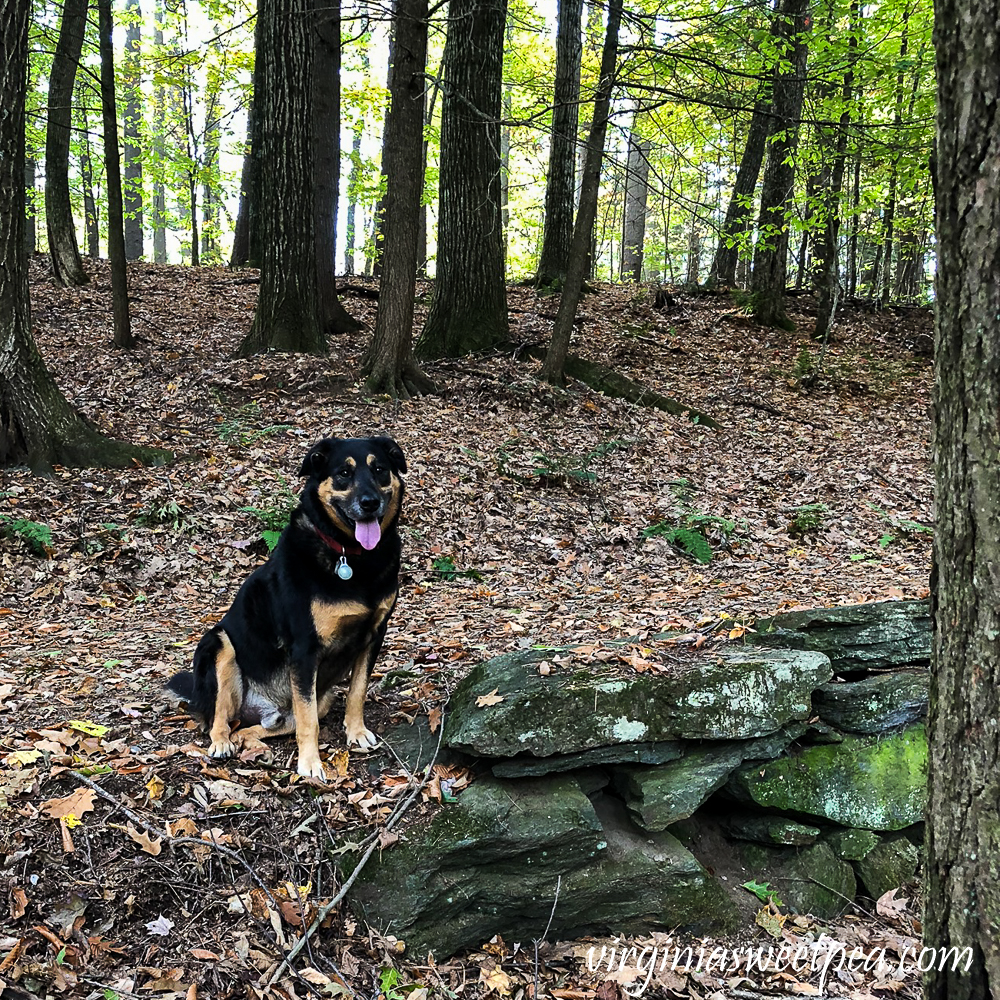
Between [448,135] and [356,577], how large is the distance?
9827 mm

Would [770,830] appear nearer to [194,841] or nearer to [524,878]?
[524,878]

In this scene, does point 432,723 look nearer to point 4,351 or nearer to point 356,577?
point 356,577

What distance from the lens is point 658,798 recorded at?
4.55 metres

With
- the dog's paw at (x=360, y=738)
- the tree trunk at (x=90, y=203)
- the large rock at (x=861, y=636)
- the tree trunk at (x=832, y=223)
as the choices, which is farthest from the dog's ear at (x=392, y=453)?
the tree trunk at (x=90, y=203)

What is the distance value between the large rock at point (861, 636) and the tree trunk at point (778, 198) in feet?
31.0

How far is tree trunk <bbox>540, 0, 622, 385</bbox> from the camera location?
10.1 metres

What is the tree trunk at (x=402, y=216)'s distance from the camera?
30.9 feet

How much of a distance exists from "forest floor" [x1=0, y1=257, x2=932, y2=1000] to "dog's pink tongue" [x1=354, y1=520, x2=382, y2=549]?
1.30m

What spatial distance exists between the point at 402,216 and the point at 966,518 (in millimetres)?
9337

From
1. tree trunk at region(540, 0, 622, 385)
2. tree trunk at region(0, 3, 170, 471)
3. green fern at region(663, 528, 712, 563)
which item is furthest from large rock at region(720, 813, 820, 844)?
tree trunk at region(540, 0, 622, 385)

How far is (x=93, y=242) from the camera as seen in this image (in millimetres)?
22328

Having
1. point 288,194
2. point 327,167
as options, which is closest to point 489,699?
point 288,194

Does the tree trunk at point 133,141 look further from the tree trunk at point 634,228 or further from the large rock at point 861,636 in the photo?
the large rock at point 861,636

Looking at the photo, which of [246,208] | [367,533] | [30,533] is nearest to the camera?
[367,533]
